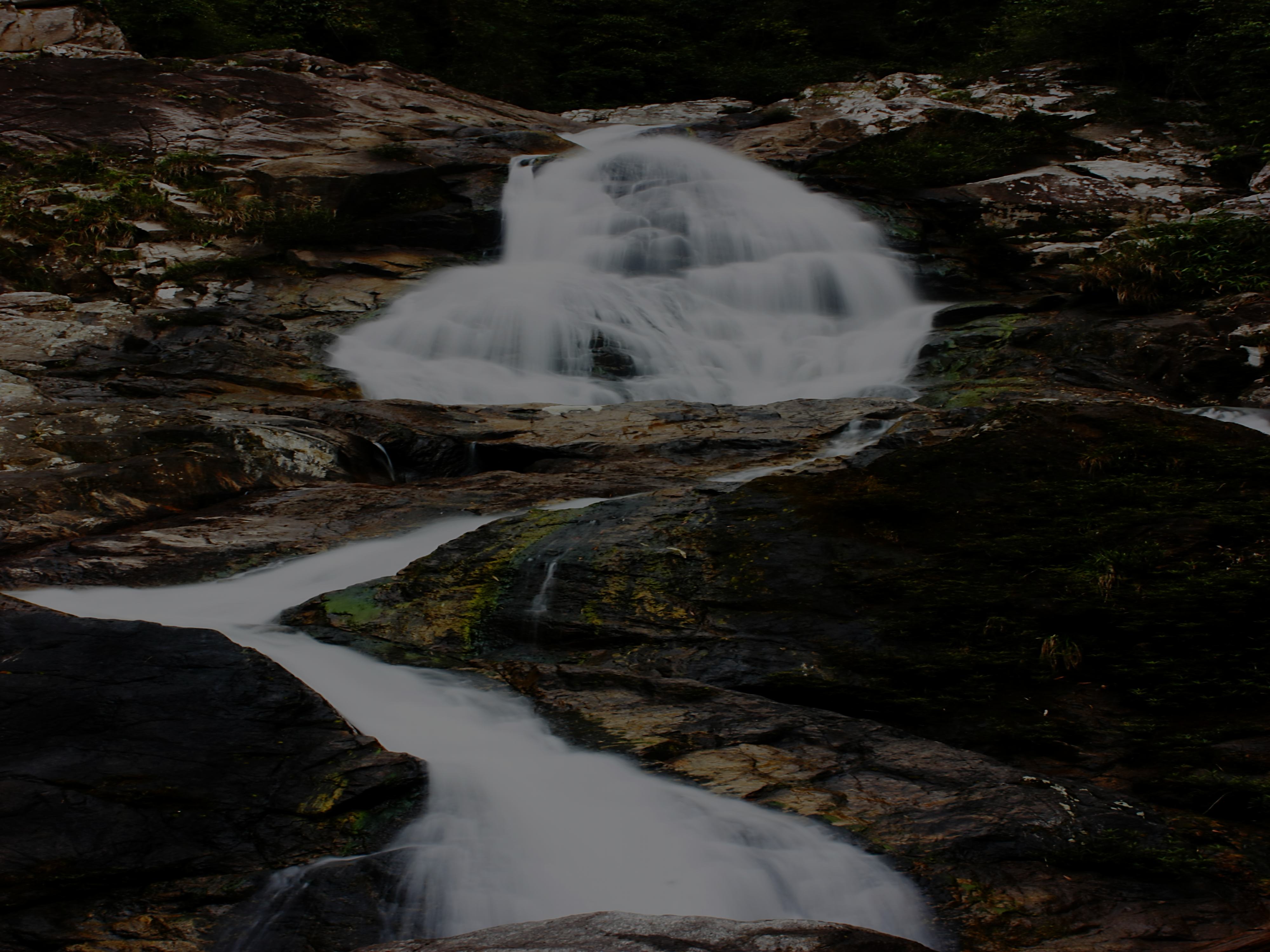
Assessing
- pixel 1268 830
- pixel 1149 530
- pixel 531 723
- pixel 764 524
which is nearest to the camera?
pixel 1268 830

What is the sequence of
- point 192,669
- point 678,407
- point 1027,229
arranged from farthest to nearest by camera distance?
point 1027,229, point 678,407, point 192,669

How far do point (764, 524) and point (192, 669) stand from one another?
3.08m

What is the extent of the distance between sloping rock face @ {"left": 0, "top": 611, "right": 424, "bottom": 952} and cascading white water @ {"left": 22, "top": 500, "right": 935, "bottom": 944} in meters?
0.27

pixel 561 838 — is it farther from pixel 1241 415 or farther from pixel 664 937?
pixel 1241 415

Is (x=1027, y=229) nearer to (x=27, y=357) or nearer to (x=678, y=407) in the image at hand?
(x=678, y=407)

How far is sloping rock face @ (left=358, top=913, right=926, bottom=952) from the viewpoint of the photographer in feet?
7.09

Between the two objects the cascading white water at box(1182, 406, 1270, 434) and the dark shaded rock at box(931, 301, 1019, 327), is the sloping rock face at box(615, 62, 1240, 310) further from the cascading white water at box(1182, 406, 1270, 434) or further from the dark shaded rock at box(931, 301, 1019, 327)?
the cascading white water at box(1182, 406, 1270, 434)

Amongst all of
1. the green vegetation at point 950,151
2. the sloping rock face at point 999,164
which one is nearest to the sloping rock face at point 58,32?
the sloping rock face at point 999,164

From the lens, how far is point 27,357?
29.0 ft

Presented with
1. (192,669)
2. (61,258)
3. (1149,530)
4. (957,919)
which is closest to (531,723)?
(192,669)

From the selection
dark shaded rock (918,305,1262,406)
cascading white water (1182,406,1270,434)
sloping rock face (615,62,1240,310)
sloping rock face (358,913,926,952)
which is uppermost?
sloping rock face (615,62,1240,310)

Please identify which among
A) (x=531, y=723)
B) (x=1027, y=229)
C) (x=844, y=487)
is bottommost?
(x=531, y=723)

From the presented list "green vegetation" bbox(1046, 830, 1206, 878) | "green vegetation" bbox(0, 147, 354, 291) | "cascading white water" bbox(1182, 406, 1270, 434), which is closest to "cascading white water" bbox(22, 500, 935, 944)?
"green vegetation" bbox(1046, 830, 1206, 878)

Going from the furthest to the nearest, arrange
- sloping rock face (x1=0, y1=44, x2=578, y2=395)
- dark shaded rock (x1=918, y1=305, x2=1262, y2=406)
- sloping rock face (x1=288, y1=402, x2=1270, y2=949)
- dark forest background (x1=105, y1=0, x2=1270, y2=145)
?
dark forest background (x1=105, y1=0, x2=1270, y2=145) < sloping rock face (x1=0, y1=44, x2=578, y2=395) < dark shaded rock (x1=918, y1=305, x2=1262, y2=406) < sloping rock face (x1=288, y1=402, x2=1270, y2=949)
